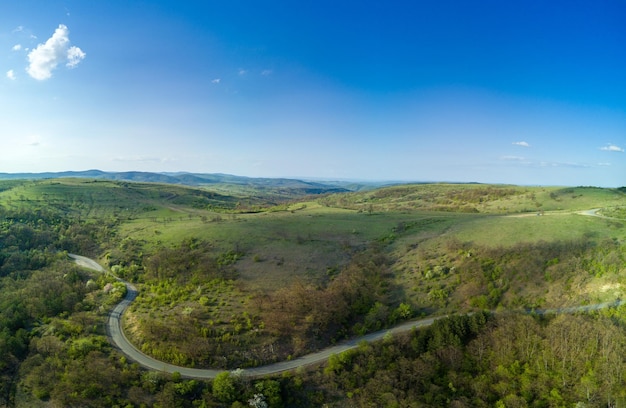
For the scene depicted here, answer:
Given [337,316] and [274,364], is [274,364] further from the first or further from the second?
[337,316]

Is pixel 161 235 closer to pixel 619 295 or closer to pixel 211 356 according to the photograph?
pixel 211 356

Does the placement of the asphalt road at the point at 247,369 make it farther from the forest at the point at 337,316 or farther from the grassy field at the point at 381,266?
the grassy field at the point at 381,266

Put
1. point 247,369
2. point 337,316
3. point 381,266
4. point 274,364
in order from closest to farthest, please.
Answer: point 247,369, point 274,364, point 337,316, point 381,266

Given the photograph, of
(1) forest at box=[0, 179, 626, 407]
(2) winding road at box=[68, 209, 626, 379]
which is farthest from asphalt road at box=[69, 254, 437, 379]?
(1) forest at box=[0, 179, 626, 407]

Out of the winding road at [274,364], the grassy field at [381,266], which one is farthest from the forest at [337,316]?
the winding road at [274,364]

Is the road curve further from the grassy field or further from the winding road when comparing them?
the grassy field

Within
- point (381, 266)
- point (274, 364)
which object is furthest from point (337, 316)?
point (381, 266)

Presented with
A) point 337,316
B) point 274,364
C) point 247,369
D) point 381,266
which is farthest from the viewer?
point 381,266

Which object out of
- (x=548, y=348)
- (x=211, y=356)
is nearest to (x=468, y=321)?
(x=548, y=348)

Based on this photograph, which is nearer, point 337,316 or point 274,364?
point 274,364

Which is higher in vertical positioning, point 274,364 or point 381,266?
point 381,266
